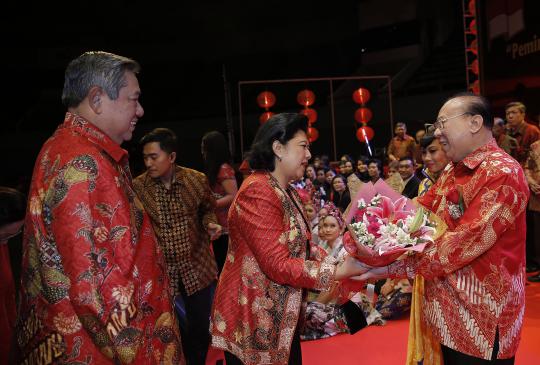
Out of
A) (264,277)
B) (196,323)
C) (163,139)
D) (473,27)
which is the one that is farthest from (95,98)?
(473,27)

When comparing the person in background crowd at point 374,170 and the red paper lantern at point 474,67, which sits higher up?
the red paper lantern at point 474,67

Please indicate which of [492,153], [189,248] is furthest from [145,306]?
[189,248]

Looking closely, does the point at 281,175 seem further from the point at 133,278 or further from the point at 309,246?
the point at 133,278

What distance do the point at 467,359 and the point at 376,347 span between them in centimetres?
201

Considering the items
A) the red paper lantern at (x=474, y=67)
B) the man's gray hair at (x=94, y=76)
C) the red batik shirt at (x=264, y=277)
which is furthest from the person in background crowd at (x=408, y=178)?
the red paper lantern at (x=474, y=67)

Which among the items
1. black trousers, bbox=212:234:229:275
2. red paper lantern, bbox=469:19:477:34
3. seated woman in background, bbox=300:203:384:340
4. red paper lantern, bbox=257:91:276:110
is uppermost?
red paper lantern, bbox=469:19:477:34

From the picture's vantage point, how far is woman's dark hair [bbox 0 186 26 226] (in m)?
1.93

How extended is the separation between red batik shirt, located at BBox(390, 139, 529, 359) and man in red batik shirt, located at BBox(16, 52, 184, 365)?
90 centimetres

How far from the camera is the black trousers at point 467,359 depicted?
187cm

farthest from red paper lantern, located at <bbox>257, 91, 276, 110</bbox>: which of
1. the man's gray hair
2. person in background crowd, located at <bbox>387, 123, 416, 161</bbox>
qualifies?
the man's gray hair

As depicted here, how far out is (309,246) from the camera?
6.54 feet

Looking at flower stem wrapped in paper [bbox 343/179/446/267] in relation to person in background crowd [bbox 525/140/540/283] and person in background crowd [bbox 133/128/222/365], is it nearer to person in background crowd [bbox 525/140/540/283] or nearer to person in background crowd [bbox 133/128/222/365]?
person in background crowd [bbox 133/128/222/365]

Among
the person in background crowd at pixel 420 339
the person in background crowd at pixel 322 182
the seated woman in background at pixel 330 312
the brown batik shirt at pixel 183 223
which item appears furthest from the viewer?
the person in background crowd at pixel 322 182

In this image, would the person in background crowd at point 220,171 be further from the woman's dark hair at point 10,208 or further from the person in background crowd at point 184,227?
the woman's dark hair at point 10,208
